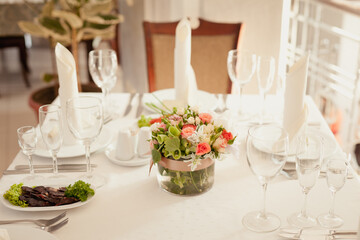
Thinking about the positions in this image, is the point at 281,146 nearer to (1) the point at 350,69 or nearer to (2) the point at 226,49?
(2) the point at 226,49

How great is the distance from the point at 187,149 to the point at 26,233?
0.43 m

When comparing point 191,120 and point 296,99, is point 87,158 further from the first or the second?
point 296,99

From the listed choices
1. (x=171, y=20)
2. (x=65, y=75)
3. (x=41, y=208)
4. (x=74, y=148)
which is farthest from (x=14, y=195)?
(x=171, y=20)

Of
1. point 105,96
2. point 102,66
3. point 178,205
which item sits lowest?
point 178,205

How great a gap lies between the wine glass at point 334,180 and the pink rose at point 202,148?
0.96ft

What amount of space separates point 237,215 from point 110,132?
599 millimetres

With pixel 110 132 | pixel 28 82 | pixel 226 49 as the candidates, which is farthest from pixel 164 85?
Answer: pixel 28 82

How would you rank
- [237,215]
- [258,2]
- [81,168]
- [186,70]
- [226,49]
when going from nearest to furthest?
1. [237,215]
2. [81,168]
3. [186,70]
4. [226,49]
5. [258,2]

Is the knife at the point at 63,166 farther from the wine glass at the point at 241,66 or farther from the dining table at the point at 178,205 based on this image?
the wine glass at the point at 241,66

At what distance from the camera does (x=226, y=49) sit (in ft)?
7.63

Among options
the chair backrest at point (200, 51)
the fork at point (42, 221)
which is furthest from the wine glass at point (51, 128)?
the chair backrest at point (200, 51)

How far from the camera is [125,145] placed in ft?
4.52

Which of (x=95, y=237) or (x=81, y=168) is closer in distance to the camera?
(x=95, y=237)

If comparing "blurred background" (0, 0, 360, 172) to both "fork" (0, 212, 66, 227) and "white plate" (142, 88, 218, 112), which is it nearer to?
"white plate" (142, 88, 218, 112)
